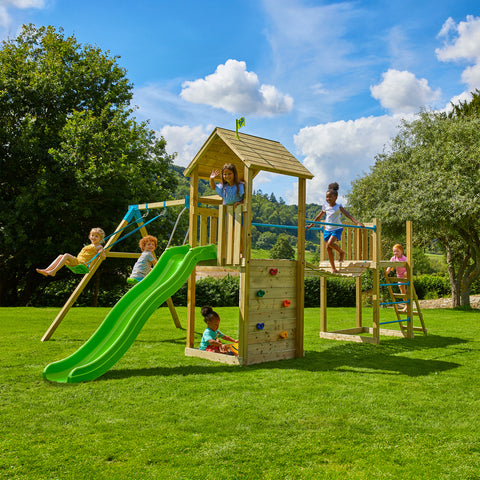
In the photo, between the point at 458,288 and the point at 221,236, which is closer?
the point at 221,236

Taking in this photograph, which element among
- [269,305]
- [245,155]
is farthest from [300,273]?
Answer: [245,155]

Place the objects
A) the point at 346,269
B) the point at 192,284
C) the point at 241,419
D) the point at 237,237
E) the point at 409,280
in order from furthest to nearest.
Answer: the point at 409,280
the point at 346,269
the point at 192,284
the point at 237,237
the point at 241,419

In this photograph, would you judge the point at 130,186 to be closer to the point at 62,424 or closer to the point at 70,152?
the point at 70,152

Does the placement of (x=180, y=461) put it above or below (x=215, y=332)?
below

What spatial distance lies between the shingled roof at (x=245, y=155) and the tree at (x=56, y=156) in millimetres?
10707

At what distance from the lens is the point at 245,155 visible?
295 inches

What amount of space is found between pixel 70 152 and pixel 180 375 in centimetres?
1496

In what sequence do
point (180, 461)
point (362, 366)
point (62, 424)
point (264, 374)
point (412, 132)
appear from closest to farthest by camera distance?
point (180, 461) → point (62, 424) → point (264, 374) → point (362, 366) → point (412, 132)

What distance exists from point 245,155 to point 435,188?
14.3m

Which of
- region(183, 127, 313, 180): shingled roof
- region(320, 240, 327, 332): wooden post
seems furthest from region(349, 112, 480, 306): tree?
region(183, 127, 313, 180): shingled roof

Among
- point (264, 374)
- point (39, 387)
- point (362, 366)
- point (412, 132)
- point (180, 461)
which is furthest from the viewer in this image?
point (412, 132)

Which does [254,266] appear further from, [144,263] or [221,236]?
[144,263]

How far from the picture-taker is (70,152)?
18.9 meters

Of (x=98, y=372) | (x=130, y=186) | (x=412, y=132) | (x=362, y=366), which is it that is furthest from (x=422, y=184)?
(x=98, y=372)
